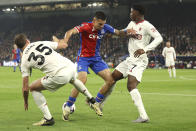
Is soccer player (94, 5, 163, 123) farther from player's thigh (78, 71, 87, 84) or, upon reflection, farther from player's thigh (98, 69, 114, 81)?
player's thigh (78, 71, 87, 84)

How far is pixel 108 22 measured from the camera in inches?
2183

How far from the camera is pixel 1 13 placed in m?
66.9

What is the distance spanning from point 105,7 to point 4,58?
1528cm

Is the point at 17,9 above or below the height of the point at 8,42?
above

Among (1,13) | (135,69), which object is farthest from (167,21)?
(135,69)

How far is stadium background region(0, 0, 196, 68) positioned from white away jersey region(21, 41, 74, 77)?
114ft

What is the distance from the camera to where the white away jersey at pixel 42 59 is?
798 cm

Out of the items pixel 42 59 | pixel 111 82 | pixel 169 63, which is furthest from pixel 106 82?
pixel 169 63

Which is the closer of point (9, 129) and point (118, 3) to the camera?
point (9, 129)

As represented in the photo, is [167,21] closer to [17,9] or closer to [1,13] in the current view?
[17,9]

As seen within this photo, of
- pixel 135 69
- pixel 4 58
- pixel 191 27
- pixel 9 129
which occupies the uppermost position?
pixel 135 69

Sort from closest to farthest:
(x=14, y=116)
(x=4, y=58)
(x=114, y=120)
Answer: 1. (x=114, y=120)
2. (x=14, y=116)
3. (x=4, y=58)

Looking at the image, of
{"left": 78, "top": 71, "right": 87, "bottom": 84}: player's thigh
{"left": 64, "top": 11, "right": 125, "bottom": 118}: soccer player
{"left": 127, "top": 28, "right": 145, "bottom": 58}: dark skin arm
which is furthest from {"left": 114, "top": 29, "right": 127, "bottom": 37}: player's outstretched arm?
{"left": 78, "top": 71, "right": 87, "bottom": 84}: player's thigh

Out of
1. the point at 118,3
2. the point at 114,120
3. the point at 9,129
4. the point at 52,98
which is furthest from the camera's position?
the point at 118,3
